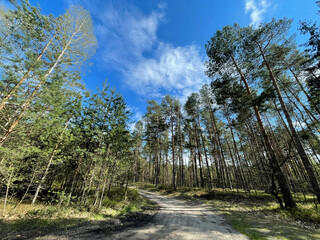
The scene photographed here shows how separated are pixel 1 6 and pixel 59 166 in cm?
Answer: 943

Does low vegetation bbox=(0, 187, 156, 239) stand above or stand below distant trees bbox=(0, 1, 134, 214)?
below

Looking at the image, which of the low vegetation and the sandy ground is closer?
the sandy ground

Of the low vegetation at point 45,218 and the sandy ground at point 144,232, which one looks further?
the low vegetation at point 45,218

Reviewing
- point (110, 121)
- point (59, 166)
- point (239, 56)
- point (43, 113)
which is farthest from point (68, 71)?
point (239, 56)

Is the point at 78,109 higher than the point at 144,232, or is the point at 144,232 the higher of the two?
the point at 78,109

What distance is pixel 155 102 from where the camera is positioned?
66.0ft

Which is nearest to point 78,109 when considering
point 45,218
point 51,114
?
point 51,114

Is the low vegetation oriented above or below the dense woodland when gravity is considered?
below

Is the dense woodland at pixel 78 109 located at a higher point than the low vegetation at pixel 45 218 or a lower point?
higher

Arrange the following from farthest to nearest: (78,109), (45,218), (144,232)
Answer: (78,109), (45,218), (144,232)

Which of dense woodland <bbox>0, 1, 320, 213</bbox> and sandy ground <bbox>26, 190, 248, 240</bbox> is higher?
dense woodland <bbox>0, 1, 320, 213</bbox>

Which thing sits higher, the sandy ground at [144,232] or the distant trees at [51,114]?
the distant trees at [51,114]

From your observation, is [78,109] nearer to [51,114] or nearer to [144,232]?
[51,114]

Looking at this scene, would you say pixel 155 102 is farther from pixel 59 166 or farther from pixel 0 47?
pixel 0 47
